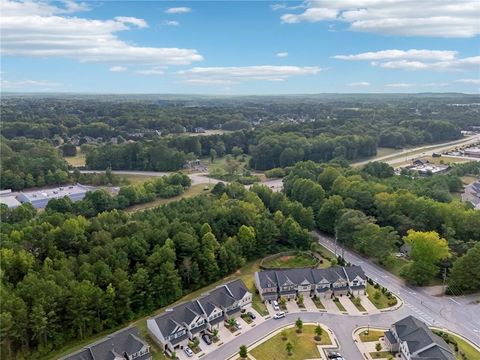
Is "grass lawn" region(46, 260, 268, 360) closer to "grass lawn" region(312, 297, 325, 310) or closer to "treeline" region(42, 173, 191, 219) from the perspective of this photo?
"grass lawn" region(312, 297, 325, 310)

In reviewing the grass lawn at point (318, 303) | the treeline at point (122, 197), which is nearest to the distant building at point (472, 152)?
the treeline at point (122, 197)

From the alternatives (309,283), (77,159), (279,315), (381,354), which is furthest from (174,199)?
(77,159)

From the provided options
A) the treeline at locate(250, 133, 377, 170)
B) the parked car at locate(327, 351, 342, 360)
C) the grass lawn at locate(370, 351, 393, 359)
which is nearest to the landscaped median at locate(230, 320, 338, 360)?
the parked car at locate(327, 351, 342, 360)

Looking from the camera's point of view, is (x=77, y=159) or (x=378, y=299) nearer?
(x=378, y=299)

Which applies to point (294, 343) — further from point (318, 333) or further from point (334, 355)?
point (334, 355)

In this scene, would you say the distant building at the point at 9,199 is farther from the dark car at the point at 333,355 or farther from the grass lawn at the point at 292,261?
the dark car at the point at 333,355

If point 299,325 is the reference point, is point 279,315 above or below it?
below

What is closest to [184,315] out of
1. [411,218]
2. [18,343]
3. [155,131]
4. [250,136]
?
[18,343]
